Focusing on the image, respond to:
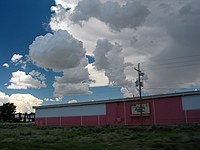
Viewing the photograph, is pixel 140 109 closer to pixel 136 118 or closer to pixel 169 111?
pixel 136 118

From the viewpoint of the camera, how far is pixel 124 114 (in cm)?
4953

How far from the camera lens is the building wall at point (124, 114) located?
4269cm

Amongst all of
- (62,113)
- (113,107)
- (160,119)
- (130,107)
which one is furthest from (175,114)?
(62,113)

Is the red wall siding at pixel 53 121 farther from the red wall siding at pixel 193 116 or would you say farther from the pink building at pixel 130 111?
the red wall siding at pixel 193 116

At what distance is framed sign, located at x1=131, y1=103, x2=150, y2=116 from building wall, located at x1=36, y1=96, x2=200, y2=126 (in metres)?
0.35

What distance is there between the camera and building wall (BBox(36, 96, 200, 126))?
4269 centimetres

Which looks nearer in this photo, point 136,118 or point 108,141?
point 108,141

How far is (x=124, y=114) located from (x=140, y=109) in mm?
4666

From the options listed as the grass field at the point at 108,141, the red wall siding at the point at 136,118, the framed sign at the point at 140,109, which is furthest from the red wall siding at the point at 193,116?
the grass field at the point at 108,141

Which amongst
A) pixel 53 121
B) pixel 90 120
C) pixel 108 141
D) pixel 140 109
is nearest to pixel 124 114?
pixel 140 109

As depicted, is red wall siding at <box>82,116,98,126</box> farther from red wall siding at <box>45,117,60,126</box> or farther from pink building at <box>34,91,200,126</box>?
red wall siding at <box>45,117,60,126</box>

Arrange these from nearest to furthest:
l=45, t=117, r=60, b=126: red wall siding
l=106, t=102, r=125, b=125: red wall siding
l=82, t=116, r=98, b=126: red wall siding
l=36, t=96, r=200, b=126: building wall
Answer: l=36, t=96, r=200, b=126: building wall < l=106, t=102, r=125, b=125: red wall siding < l=82, t=116, r=98, b=126: red wall siding < l=45, t=117, r=60, b=126: red wall siding

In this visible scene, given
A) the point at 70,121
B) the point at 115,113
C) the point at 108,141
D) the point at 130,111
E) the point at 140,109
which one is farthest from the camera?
the point at 70,121

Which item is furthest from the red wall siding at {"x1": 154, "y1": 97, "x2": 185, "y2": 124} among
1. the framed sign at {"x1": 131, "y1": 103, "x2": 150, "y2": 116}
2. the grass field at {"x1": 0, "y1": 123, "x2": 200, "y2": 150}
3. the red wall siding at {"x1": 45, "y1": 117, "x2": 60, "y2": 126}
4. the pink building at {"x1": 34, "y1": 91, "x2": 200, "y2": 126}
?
the red wall siding at {"x1": 45, "y1": 117, "x2": 60, "y2": 126}
